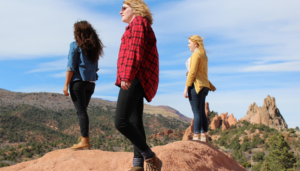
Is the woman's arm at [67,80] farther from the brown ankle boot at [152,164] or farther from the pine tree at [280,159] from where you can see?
the pine tree at [280,159]

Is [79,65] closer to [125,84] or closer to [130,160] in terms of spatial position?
[130,160]

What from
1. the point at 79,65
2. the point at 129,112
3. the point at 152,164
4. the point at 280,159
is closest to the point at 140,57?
the point at 129,112

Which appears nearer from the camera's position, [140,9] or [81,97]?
[140,9]

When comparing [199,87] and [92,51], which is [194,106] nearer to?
[199,87]

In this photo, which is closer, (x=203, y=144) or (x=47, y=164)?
(x=47, y=164)

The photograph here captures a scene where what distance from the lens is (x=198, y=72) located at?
5.27 metres

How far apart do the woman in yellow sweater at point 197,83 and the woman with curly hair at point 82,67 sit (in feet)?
6.12

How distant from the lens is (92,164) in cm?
431

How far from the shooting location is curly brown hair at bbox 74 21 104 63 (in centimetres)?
478

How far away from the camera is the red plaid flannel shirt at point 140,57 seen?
2.85m

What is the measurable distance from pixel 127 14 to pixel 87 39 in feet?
Result: 5.93

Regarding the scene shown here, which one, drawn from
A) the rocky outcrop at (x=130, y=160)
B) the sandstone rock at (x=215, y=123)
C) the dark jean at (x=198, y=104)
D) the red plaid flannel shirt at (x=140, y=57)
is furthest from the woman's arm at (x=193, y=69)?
the sandstone rock at (x=215, y=123)

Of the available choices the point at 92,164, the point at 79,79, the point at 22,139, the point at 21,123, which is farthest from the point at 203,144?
the point at 21,123

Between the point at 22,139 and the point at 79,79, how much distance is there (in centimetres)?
5902
